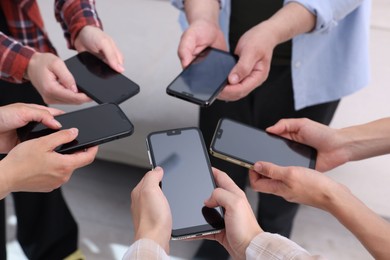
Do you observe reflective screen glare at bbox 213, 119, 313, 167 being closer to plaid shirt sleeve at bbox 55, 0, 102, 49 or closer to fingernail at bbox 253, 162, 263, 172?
fingernail at bbox 253, 162, 263, 172

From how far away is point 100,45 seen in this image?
95cm

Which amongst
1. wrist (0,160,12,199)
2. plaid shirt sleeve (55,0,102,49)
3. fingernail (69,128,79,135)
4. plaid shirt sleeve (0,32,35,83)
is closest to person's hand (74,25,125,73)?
plaid shirt sleeve (55,0,102,49)

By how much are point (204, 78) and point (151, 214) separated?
0.37 meters

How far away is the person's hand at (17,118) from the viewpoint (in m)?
0.77

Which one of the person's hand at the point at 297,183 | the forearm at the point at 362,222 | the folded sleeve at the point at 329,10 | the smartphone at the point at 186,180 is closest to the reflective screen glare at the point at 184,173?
the smartphone at the point at 186,180

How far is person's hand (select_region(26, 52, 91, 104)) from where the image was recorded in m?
0.88

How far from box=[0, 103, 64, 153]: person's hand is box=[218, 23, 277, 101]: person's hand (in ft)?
1.12

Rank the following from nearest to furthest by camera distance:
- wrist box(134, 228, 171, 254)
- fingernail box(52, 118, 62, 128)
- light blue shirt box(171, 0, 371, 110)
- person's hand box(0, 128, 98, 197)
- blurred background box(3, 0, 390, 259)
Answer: wrist box(134, 228, 171, 254) < person's hand box(0, 128, 98, 197) < fingernail box(52, 118, 62, 128) < light blue shirt box(171, 0, 371, 110) < blurred background box(3, 0, 390, 259)

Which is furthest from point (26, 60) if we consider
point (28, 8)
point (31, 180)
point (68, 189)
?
point (68, 189)

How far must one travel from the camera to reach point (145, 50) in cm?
154

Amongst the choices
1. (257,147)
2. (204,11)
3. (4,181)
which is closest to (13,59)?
(4,181)

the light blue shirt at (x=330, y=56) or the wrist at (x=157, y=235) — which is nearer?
the wrist at (x=157, y=235)

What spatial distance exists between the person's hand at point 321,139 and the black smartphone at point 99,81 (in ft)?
1.09

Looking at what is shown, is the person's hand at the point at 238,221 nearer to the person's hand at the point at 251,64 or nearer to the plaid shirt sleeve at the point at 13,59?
the person's hand at the point at 251,64
